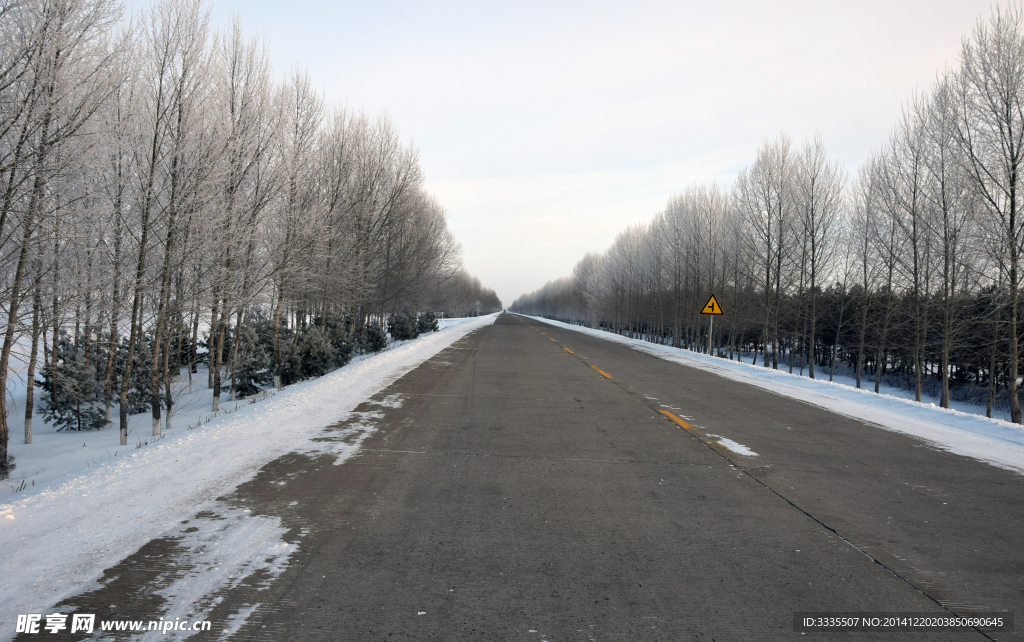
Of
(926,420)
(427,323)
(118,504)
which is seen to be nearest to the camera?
(118,504)

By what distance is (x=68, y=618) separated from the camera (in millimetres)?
2250

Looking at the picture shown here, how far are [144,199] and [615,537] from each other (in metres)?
11.1

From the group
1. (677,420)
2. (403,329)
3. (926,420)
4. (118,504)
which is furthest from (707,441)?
(403,329)

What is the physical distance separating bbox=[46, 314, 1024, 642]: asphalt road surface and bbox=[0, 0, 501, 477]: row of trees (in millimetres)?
5875

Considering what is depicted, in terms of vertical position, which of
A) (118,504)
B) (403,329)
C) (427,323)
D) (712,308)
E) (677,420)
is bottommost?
(118,504)


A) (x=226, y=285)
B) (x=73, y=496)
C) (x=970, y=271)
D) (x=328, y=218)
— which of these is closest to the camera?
(x=73, y=496)

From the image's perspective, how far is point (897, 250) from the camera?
70.9 ft

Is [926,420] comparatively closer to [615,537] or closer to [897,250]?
[615,537]

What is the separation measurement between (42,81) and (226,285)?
5.80 meters

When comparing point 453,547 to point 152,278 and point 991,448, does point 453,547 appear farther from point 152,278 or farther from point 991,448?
point 152,278

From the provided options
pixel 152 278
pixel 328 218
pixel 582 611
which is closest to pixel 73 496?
pixel 582 611

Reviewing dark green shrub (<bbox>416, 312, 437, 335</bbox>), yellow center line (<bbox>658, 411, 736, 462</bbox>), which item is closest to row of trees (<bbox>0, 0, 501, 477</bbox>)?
yellow center line (<bbox>658, 411, 736, 462</bbox>)

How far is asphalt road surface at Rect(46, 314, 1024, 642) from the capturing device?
Result: 7.84 ft

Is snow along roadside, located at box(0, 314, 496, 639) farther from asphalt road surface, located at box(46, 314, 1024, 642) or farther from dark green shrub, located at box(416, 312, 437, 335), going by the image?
dark green shrub, located at box(416, 312, 437, 335)
